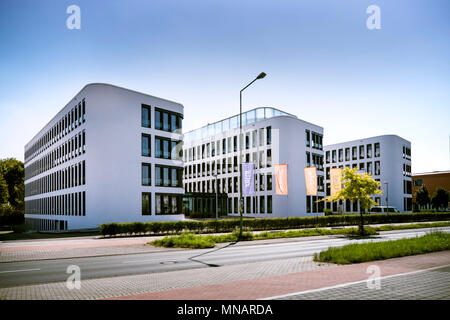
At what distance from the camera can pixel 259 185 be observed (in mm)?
56719

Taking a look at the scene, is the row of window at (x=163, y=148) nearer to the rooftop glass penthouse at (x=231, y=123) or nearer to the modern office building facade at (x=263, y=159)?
the modern office building facade at (x=263, y=159)

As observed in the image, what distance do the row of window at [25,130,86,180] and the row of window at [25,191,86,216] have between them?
14.6 ft

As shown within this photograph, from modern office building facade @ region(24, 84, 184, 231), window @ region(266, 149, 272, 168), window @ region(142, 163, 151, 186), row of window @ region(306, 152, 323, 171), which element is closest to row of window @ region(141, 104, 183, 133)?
modern office building facade @ region(24, 84, 184, 231)

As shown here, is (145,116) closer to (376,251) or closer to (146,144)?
(146,144)

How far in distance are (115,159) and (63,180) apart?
1122cm

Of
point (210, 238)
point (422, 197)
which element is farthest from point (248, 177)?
point (422, 197)

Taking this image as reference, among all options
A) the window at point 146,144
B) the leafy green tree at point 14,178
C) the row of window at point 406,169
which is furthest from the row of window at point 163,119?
the row of window at point 406,169

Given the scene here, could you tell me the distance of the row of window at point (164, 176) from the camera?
3919 cm

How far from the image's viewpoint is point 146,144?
3972 cm

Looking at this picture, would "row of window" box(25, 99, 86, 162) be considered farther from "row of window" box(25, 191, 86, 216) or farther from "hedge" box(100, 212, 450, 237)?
"hedge" box(100, 212, 450, 237)

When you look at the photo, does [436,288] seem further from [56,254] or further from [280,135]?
[280,135]

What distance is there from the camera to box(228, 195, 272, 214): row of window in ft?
180
